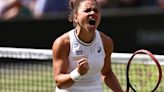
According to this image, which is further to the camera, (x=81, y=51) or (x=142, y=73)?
(x=142, y=73)

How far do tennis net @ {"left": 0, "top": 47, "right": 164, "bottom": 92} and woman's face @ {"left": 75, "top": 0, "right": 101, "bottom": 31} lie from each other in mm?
3315

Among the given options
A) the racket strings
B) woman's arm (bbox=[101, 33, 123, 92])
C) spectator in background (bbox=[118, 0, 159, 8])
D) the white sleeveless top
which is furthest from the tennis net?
the white sleeveless top

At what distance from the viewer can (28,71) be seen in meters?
10.5

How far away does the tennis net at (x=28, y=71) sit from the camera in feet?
27.0

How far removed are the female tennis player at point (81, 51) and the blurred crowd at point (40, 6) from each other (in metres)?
6.73

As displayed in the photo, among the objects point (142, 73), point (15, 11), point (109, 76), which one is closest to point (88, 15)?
point (109, 76)

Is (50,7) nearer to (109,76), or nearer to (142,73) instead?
(142,73)

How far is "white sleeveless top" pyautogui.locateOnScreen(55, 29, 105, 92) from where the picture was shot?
4184mm

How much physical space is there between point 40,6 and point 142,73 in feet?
19.5

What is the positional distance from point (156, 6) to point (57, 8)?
6.05 ft

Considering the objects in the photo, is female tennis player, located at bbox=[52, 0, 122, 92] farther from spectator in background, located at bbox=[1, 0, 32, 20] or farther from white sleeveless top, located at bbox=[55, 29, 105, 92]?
spectator in background, located at bbox=[1, 0, 32, 20]

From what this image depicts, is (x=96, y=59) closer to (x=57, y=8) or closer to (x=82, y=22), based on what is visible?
(x=82, y=22)

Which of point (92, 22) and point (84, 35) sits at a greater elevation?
point (92, 22)

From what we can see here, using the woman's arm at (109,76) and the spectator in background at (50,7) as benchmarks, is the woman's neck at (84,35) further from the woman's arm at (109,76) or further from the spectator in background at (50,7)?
the spectator in background at (50,7)
